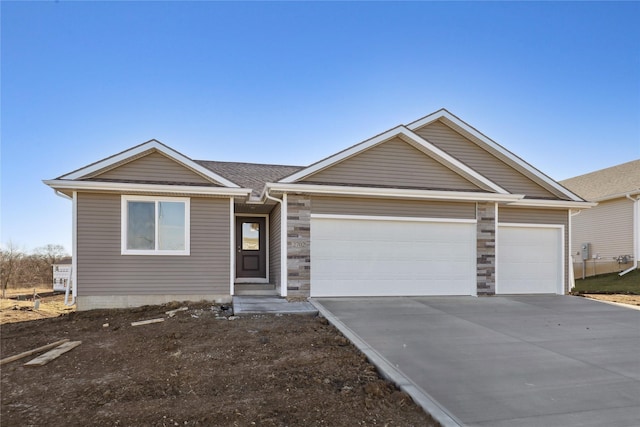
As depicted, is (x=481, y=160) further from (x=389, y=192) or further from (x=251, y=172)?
(x=251, y=172)

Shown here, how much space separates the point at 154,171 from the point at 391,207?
6182 millimetres

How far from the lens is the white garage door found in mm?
12273

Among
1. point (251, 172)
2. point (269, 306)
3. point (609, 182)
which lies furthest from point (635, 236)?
point (269, 306)

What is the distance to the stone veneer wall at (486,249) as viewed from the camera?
11508 millimetres

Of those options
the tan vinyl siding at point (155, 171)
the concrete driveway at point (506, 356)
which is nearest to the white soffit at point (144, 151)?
the tan vinyl siding at point (155, 171)

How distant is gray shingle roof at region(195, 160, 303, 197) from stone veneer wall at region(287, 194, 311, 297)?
155 centimetres

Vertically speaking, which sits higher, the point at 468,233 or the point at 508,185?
the point at 508,185

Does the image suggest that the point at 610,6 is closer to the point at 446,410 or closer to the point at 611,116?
the point at 611,116

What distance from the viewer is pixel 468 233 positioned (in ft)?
37.9

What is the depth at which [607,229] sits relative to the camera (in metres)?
20.1

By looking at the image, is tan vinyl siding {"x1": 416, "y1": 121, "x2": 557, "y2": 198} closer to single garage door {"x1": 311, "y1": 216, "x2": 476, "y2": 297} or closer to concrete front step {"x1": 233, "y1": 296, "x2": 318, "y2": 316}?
single garage door {"x1": 311, "y1": 216, "x2": 476, "y2": 297}

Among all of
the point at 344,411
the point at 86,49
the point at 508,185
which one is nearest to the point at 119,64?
the point at 86,49

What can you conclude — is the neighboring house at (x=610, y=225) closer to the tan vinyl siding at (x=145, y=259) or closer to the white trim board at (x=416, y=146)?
the white trim board at (x=416, y=146)

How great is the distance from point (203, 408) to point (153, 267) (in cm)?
666
